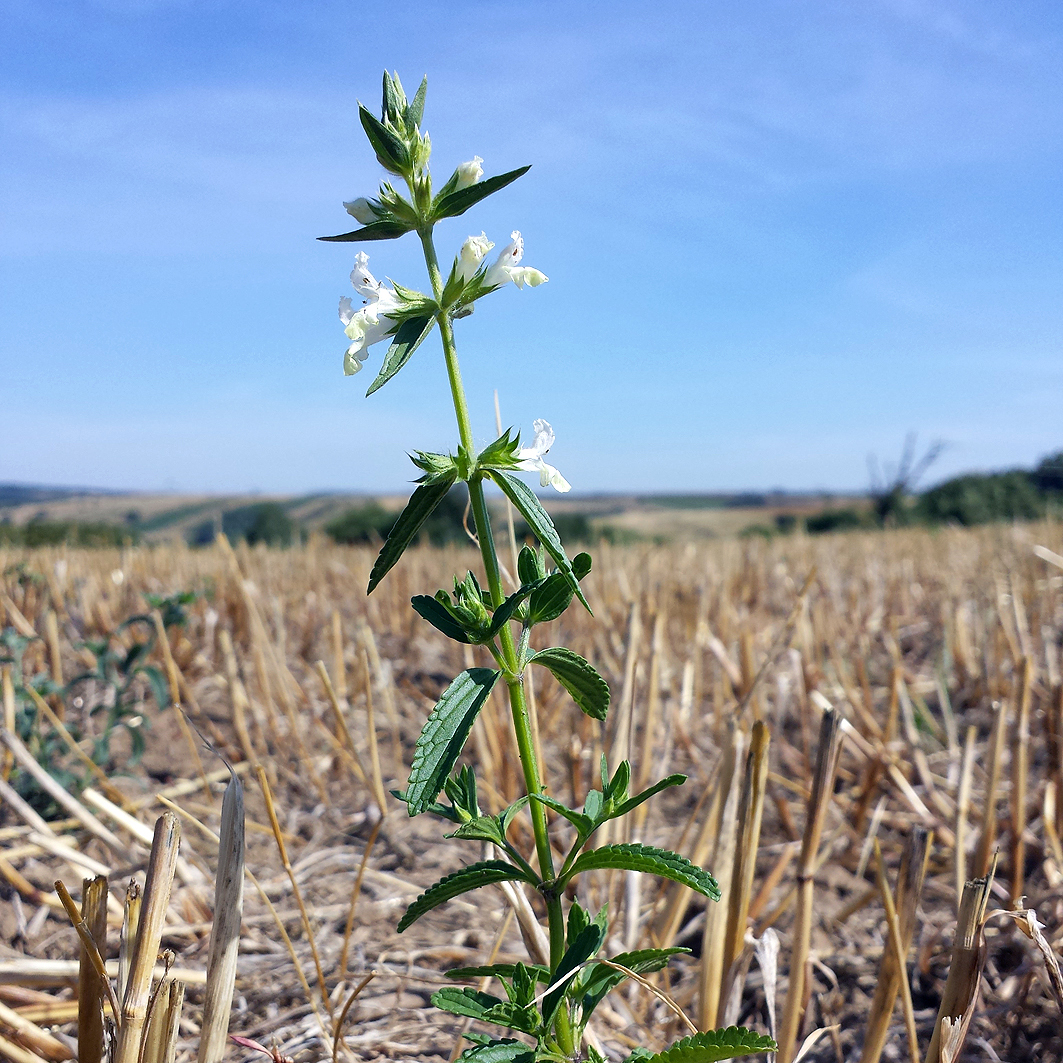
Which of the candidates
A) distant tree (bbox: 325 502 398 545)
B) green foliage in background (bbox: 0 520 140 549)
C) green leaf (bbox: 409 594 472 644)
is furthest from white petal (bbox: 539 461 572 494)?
distant tree (bbox: 325 502 398 545)

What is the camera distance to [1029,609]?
381 cm

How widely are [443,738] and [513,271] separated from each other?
449mm

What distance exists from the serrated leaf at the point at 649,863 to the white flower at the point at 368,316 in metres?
0.52

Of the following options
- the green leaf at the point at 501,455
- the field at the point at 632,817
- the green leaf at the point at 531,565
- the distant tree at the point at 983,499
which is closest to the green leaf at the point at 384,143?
the green leaf at the point at 501,455

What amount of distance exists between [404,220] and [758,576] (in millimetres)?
4809

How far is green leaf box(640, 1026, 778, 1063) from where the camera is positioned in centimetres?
80

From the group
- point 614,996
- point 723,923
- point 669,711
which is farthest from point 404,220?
point 669,711

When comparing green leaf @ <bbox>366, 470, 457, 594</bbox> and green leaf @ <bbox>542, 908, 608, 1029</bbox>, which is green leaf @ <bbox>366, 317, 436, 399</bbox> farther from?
green leaf @ <bbox>542, 908, 608, 1029</bbox>

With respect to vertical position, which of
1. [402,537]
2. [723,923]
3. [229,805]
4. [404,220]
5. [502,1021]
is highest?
[404,220]

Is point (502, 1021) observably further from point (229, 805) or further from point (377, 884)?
point (377, 884)

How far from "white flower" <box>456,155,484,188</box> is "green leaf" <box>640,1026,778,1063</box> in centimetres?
84

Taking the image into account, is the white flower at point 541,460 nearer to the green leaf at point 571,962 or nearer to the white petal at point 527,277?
the white petal at point 527,277

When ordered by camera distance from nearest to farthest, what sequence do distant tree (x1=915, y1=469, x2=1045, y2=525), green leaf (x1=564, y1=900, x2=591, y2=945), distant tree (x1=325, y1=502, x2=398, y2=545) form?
green leaf (x1=564, y1=900, x2=591, y2=945), distant tree (x1=915, y1=469, x2=1045, y2=525), distant tree (x1=325, y1=502, x2=398, y2=545)

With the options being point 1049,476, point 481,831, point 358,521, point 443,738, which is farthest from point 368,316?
point 358,521
